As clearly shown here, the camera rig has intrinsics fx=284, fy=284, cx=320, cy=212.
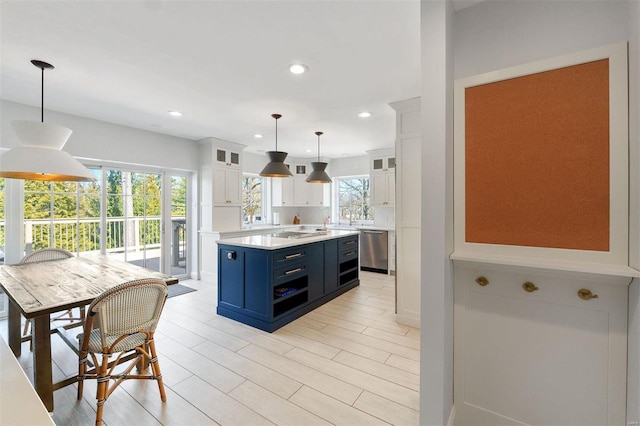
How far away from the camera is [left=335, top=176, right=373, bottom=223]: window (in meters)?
7.04

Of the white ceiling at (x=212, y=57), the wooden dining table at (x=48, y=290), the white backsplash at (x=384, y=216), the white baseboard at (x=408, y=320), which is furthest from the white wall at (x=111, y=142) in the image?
the white baseboard at (x=408, y=320)

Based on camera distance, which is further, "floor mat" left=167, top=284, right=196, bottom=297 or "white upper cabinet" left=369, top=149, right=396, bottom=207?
"white upper cabinet" left=369, top=149, right=396, bottom=207

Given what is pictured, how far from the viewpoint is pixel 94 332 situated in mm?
2004

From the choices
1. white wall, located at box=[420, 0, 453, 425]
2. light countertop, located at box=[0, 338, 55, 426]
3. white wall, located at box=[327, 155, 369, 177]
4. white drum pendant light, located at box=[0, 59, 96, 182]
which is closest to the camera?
light countertop, located at box=[0, 338, 55, 426]

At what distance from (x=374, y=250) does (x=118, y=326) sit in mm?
4823

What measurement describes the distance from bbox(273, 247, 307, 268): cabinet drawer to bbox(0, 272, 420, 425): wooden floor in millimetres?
720

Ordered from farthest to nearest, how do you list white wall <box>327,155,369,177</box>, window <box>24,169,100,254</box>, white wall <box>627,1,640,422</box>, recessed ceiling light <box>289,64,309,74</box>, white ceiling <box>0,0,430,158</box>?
white wall <box>327,155,369,177</box>
window <box>24,169,100,254</box>
recessed ceiling light <box>289,64,309,74</box>
white ceiling <box>0,0,430,158</box>
white wall <box>627,1,640,422</box>

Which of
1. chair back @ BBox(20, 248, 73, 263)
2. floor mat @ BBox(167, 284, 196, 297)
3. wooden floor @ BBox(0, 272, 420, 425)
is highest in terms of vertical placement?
chair back @ BBox(20, 248, 73, 263)

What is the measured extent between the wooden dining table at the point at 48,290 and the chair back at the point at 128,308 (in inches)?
8.1

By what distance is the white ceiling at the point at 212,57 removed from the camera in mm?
1845

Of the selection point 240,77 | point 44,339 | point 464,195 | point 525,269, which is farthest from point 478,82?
point 44,339

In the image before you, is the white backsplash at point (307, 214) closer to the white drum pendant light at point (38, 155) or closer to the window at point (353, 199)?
the window at point (353, 199)

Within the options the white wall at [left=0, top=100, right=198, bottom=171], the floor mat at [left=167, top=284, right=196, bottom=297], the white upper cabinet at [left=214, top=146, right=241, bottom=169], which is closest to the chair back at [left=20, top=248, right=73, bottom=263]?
the white wall at [left=0, top=100, right=198, bottom=171]

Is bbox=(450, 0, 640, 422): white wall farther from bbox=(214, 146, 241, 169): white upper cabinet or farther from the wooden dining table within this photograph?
bbox=(214, 146, 241, 169): white upper cabinet
